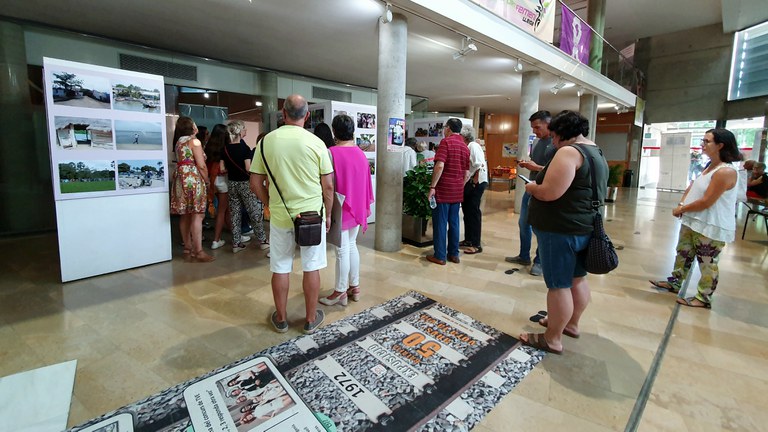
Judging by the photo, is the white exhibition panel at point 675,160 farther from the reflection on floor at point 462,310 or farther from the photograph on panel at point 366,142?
the photograph on panel at point 366,142

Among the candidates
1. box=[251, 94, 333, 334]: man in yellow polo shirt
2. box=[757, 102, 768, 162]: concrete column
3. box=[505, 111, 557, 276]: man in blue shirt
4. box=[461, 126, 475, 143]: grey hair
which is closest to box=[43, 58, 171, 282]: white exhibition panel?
box=[251, 94, 333, 334]: man in yellow polo shirt

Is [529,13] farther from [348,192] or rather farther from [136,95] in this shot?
[136,95]

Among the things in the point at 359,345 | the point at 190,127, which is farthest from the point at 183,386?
the point at 190,127

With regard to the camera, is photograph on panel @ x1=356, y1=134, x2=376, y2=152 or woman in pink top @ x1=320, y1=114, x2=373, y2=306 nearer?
woman in pink top @ x1=320, y1=114, x2=373, y2=306

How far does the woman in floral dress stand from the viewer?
4.02 metres

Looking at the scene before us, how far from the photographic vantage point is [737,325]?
116 inches

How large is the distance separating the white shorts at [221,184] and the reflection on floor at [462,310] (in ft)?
2.65

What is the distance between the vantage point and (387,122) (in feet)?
14.8

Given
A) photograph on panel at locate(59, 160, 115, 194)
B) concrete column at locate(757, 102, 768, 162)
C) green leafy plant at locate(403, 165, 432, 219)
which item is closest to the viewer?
photograph on panel at locate(59, 160, 115, 194)

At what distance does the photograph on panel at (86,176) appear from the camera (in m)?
3.34

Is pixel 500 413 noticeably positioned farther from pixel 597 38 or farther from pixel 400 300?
pixel 597 38

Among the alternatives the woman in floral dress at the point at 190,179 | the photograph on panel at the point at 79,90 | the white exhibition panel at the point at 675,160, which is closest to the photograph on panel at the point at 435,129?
the woman in floral dress at the point at 190,179

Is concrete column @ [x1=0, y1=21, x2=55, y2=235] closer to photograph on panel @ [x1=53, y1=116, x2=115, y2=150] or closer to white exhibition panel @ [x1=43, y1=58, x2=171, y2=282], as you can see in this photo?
white exhibition panel @ [x1=43, y1=58, x2=171, y2=282]

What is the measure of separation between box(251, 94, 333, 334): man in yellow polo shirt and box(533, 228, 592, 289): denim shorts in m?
1.47
